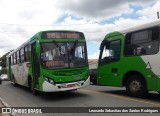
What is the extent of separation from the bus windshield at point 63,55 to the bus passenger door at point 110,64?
1176 mm

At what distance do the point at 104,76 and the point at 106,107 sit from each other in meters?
3.74

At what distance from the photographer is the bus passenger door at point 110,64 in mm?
12234

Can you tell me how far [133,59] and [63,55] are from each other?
3.04m

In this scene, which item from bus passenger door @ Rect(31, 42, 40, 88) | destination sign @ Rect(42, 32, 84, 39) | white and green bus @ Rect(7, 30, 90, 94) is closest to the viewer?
white and green bus @ Rect(7, 30, 90, 94)

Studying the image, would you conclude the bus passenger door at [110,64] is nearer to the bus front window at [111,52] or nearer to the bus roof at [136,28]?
the bus front window at [111,52]

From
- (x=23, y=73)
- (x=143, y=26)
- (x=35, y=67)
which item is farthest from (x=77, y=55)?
(x=23, y=73)

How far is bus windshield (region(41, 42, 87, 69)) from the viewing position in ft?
38.1

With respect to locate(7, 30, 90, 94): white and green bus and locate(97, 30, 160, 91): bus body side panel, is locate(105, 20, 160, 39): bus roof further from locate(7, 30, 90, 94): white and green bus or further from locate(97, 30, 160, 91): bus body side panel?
locate(7, 30, 90, 94): white and green bus

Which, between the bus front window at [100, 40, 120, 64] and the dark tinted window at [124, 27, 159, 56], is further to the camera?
the bus front window at [100, 40, 120, 64]

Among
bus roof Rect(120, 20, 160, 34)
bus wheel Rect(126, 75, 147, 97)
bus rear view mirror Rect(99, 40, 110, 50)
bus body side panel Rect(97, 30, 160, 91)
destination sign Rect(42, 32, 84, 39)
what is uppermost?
bus roof Rect(120, 20, 160, 34)

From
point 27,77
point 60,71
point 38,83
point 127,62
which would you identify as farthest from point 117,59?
point 27,77

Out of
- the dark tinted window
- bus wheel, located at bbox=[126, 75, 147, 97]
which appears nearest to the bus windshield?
the dark tinted window

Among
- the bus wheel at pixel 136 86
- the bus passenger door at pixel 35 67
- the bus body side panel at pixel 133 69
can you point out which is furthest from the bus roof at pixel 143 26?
the bus passenger door at pixel 35 67

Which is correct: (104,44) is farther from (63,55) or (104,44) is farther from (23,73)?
(23,73)
